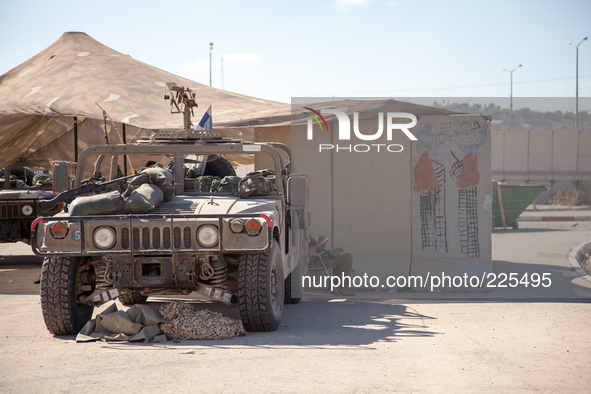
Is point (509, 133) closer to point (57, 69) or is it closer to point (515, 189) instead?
point (515, 189)

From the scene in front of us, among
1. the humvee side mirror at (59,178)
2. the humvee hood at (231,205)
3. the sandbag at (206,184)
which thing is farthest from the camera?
the sandbag at (206,184)

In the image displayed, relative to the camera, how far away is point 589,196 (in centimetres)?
2878

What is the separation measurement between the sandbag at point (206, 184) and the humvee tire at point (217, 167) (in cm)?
65

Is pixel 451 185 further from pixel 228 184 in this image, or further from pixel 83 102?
pixel 83 102

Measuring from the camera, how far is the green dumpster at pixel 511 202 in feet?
61.6

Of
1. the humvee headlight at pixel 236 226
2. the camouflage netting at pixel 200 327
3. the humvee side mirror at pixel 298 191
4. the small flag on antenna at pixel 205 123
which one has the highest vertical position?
the small flag on antenna at pixel 205 123

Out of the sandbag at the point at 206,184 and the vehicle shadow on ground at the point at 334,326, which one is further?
the sandbag at the point at 206,184

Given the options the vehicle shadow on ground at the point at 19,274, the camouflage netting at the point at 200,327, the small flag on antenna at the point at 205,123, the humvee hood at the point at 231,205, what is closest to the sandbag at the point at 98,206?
the humvee hood at the point at 231,205

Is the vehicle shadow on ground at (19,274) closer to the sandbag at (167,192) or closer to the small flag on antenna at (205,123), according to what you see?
the small flag on antenna at (205,123)

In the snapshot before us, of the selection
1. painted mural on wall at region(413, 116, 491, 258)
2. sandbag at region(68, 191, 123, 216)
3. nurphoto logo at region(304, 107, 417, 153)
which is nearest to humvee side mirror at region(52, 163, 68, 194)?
sandbag at region(68, 191, 123, 216)

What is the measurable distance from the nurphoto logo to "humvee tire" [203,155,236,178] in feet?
8.33

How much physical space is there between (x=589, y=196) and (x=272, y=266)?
27806 mm

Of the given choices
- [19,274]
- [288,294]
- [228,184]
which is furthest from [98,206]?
[19,274]

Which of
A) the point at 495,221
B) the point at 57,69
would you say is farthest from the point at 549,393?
the point at 495,221
